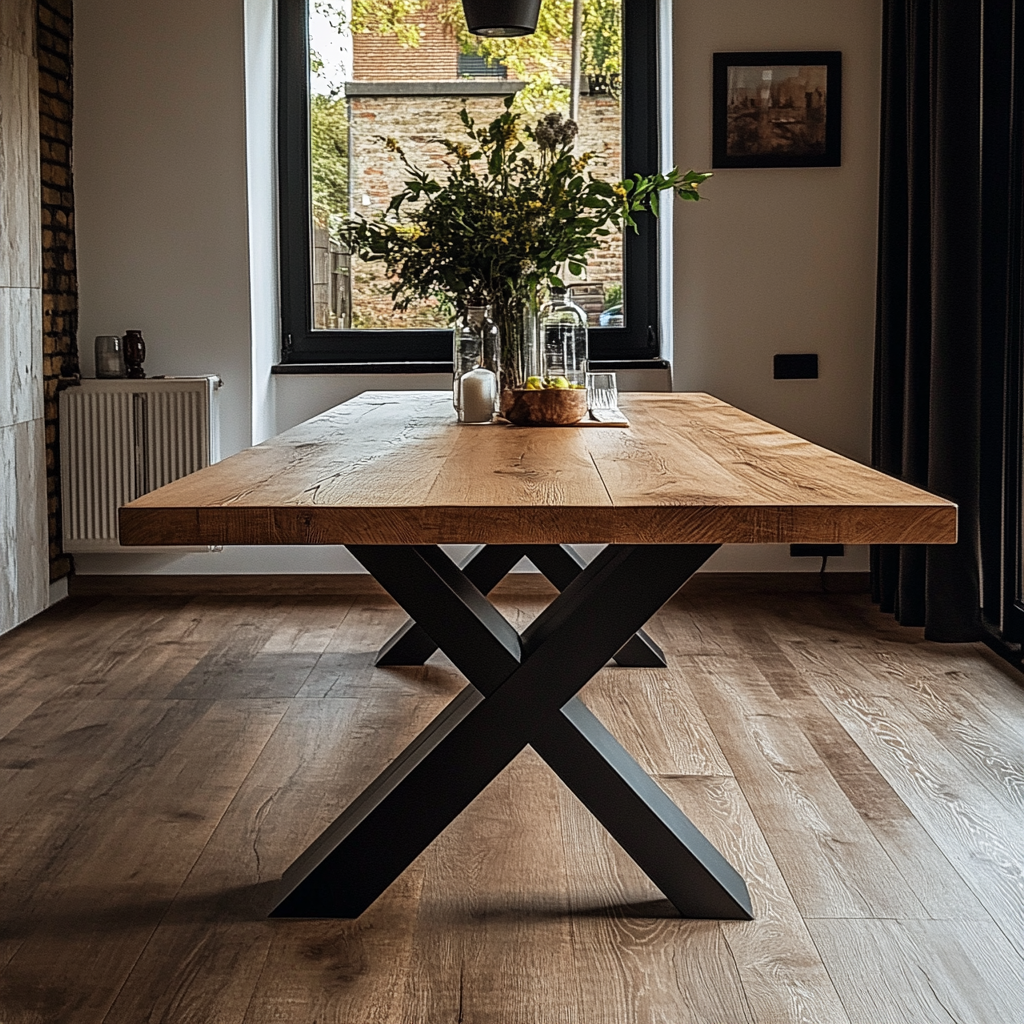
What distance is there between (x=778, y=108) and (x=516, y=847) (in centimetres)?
300

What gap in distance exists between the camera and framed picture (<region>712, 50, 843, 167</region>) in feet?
14.1

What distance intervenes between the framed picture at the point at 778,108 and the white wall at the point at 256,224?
4 centimetres

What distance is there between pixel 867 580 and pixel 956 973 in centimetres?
283

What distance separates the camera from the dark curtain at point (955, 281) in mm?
3535

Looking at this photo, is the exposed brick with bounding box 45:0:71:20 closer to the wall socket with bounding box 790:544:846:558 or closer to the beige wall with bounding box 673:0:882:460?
the beige wall with bounding box 673:0:882:460

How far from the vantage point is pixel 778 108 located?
4.32 meters

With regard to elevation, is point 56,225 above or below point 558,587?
above

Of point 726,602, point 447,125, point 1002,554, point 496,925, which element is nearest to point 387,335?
point 447,125

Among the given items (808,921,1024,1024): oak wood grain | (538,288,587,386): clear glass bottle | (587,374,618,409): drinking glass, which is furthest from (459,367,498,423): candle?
(808,921,1024,1024): oak wood grain

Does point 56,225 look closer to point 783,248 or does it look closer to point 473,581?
point 473,581

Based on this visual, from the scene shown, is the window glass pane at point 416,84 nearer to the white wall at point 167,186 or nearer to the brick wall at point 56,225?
the white wall at point 167,186

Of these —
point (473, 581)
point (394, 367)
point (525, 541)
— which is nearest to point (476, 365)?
point (473, 581)

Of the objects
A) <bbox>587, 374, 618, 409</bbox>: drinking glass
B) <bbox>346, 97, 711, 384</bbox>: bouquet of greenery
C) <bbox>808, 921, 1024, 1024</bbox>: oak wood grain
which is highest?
<bbox>346, 97, 711, 384</bbox>: bouquet of greenery

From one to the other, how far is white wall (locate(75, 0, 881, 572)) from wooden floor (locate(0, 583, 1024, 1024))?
111 centimetres
